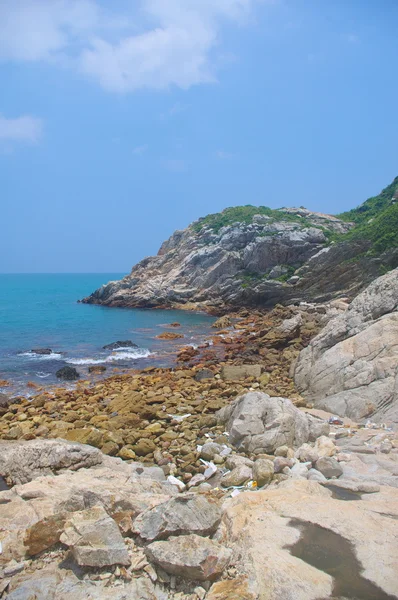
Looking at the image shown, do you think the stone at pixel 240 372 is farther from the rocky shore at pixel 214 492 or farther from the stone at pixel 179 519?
the stone at pixel 179 519

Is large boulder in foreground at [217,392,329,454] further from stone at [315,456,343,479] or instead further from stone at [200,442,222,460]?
stone at [315,456,343,479]

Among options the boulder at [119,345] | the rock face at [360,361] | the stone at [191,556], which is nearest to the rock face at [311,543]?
the stone at [191,556]

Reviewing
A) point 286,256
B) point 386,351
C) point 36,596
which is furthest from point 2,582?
point 286,256

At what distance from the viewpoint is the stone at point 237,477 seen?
8242mm

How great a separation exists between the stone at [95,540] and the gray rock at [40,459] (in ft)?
11.1

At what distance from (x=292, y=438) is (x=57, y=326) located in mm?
36929

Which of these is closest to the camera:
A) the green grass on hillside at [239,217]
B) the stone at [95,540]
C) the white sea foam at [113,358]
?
the stone at [95,540]

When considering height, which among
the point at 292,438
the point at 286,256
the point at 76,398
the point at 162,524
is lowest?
the point at 76,398

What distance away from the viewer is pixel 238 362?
23.8 meters

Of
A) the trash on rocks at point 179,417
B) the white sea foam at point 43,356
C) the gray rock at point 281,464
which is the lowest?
the white sea foam at point 43,356

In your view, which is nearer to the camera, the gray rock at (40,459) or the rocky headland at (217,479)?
the rocky headland at (217,479)

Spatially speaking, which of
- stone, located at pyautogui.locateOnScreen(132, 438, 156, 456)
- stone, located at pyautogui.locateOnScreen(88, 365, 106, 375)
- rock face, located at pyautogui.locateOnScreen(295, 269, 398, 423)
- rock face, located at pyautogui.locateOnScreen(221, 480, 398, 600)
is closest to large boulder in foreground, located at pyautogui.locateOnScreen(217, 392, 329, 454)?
stone, located at pyautogui.locateOnScreen(132, 438, 156, 456)

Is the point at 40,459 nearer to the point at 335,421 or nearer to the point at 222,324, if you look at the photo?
the point at 335,421

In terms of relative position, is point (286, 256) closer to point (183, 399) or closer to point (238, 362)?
point (238, 362)
